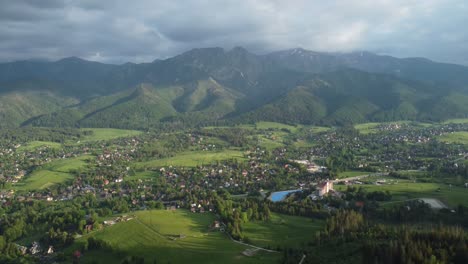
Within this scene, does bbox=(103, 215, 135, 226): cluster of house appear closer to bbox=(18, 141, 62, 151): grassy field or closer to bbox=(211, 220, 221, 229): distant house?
bbox=(211, 220, 221, 229): distant house

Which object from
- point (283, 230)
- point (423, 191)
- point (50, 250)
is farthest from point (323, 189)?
point (50, 250)

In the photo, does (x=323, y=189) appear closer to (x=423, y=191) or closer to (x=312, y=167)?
(x=423, y=191)

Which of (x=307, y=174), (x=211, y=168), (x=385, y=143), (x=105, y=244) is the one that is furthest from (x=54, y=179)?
(x=385, y=143)

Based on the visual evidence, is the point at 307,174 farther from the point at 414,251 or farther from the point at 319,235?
the point at 414,251

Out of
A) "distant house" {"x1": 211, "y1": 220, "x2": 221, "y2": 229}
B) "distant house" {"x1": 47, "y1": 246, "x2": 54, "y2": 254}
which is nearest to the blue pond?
"distant house" {"x1": 211, "y1": 220, "x2": 221, "y2": 229}

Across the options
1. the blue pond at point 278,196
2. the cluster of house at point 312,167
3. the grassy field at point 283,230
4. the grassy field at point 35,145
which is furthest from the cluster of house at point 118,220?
the grassy field at point 35,145

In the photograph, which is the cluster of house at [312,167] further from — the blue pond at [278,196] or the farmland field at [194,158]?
the blue pond at [278,196]
